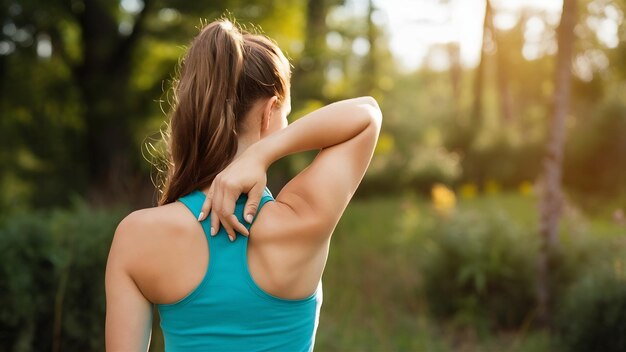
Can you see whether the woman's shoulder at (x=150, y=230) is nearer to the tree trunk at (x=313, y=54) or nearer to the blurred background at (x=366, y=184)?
the blurred background at (x=366, y=184)

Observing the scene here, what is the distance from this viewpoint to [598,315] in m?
4.71

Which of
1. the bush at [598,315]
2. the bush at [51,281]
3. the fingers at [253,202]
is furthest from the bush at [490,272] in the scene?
the fingers at [253,202]

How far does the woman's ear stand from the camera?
4.98ft

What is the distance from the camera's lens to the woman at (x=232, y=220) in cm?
140

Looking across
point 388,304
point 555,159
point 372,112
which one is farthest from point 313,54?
point 372,112

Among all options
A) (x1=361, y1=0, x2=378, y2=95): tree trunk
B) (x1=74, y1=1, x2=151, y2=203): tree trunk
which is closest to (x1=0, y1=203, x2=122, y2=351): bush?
(x1=74, y1=1, x2=151, y2=203): tree trunk

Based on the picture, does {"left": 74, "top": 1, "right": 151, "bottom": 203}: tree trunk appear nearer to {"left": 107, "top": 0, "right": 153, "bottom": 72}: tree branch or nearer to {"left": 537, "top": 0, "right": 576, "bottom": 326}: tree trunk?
{"left": 107, "top": 0, "right": 153, "bottom": 72}: tree branch

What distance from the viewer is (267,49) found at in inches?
60.5

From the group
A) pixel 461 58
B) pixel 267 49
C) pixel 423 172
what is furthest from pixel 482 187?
pixel 461 58

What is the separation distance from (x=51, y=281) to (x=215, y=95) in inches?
129

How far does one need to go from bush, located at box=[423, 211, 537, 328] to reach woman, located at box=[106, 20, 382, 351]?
508 centimetres

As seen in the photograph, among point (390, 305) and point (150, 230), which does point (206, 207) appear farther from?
point (390, 305)

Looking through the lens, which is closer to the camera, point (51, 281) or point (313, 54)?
point (51, 281)

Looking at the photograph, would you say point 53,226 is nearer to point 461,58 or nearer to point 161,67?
point 161,67
